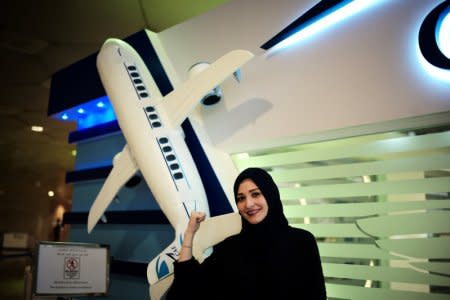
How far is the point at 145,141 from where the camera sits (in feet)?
5.24

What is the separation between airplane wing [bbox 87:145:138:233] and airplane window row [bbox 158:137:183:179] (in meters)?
0.22

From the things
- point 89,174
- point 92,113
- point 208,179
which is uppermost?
point 92,113

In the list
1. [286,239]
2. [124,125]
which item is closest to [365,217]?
[286,239]

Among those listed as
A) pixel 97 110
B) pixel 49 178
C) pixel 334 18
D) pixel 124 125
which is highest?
pixel 49 178

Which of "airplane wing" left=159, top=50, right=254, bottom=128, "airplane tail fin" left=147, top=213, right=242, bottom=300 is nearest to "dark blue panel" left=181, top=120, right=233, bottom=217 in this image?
"airplane wing" left=159, top=50, right=254, bottom=128

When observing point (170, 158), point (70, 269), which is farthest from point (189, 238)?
point (70, 269)

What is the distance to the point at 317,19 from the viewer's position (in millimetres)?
1510

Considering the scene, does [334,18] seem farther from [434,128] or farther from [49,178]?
[49,178]

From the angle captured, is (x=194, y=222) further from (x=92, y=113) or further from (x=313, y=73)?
(x=92, y=113)

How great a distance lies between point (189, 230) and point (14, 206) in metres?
9.69

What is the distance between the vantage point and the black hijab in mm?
1154

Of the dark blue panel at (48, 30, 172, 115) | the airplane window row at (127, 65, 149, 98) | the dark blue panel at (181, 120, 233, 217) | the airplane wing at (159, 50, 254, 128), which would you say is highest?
the dark blue panel at (48, 30, 172, 115)

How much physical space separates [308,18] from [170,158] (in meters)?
0.85

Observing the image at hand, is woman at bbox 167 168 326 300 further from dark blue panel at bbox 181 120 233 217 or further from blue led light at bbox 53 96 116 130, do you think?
blue led light at bbox 53 96 116 130
